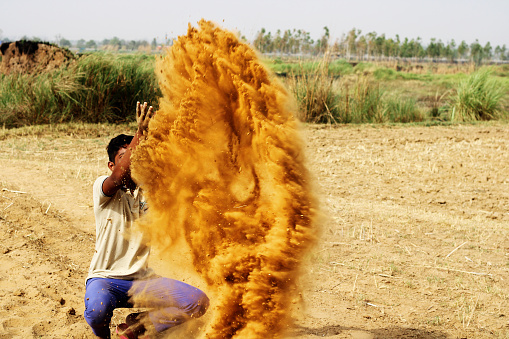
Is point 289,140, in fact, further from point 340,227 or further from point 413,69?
point 413,69

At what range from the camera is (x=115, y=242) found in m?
3.08

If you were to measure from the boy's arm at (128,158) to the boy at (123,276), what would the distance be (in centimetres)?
6

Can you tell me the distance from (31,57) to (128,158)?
43.0ft

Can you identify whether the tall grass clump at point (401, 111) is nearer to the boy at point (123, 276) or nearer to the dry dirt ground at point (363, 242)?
the dry dirt ground at point (363, 242)

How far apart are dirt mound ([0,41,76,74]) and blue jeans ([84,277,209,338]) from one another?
11.4 metres

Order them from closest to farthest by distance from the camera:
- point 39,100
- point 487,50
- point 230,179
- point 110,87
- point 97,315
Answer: point 230,179 → point 97,315 → point 39,100 → point 110,87 → point 487,50

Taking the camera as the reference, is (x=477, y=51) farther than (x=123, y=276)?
Yes

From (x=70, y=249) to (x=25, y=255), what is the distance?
437 mm

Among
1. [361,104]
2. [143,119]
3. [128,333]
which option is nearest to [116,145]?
[143,119]

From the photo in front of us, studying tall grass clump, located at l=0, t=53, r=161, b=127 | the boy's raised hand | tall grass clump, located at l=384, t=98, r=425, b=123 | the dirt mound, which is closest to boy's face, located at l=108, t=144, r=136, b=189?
the boy's raised hand

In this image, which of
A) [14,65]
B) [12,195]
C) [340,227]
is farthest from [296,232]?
[14,65]

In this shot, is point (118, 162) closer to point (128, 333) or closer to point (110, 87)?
point (128, 333)

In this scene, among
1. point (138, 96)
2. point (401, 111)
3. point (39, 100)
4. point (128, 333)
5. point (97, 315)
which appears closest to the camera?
point (97, 315)

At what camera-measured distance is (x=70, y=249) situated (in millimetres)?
5047
